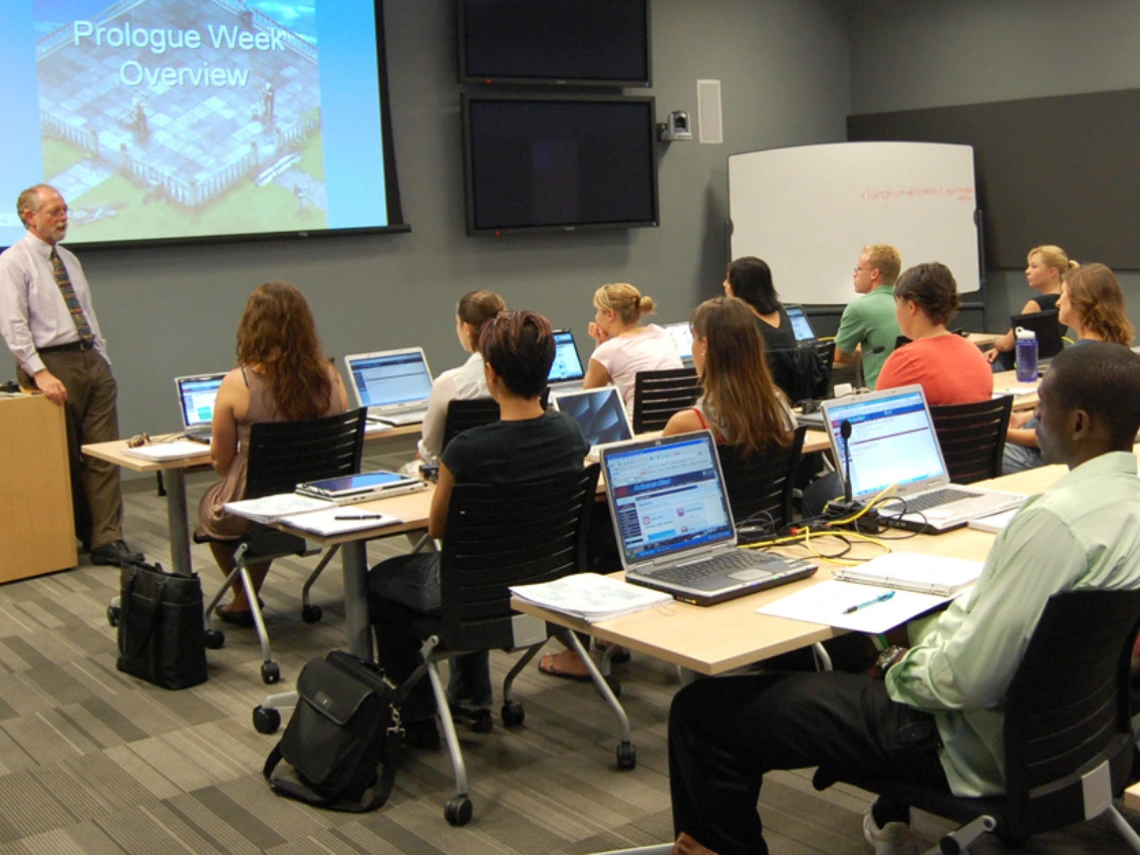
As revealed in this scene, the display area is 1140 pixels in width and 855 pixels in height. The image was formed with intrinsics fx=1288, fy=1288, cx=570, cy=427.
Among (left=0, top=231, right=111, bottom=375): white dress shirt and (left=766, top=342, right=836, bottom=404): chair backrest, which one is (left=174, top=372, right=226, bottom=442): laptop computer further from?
(left=766, top=342, right=836, bottom=404): chair backrest

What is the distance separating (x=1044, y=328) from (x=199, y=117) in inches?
199

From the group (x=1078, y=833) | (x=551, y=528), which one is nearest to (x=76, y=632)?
(x=551, y=528)

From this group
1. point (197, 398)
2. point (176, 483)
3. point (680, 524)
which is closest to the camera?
point (680, 524)

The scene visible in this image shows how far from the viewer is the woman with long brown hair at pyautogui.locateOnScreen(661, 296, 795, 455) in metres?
3.77

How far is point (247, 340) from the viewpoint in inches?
180

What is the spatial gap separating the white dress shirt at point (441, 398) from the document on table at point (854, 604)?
2125 millimetres

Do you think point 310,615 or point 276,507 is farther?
point 310,615

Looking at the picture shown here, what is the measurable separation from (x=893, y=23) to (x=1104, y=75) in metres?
1.95

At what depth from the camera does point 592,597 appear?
279 cm

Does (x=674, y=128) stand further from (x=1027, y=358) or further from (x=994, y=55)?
(x=1027, y=358)

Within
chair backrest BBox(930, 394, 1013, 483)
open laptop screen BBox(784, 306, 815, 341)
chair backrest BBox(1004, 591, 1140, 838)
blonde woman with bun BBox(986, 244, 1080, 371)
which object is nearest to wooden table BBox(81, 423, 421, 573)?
chair backrest BBox(930, 394, 1013, 483)

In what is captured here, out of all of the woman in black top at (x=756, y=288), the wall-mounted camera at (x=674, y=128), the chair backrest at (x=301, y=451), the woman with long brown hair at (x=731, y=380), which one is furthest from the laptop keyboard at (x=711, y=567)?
the wall-mounted camera at (x=674, y=128)

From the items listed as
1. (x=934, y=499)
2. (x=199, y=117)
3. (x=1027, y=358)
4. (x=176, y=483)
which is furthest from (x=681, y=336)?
(x=934, y=499)

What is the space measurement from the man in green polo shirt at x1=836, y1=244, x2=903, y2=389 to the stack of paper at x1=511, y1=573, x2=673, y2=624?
146 inches
